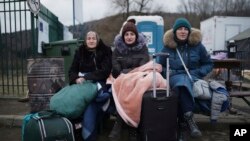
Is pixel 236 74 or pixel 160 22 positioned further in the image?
pixel 160 22

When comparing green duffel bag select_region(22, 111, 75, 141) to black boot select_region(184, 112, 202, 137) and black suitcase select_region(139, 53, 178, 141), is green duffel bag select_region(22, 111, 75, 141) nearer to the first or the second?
black suitcase select_region(139, 53, 178, 141)

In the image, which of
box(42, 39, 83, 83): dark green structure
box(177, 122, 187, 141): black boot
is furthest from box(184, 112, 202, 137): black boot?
box(42, 39, 83, 83): dark green structure

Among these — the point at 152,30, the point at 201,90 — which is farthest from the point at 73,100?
the point at 152,30

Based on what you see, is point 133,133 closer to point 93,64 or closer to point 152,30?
point 93,64

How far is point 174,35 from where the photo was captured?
4957mm

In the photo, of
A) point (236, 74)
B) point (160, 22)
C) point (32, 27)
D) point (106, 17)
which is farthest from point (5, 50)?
point (106, 17)

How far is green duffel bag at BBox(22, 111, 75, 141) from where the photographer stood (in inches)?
158

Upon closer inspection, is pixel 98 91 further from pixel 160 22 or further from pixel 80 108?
pixel 160 22

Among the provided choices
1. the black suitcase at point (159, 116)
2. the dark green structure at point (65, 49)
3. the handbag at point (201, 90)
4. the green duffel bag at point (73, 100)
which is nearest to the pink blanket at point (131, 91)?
the black suitcase at point (159, 116)

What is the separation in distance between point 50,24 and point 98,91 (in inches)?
256

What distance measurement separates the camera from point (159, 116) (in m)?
4.16

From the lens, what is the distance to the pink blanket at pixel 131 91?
4.29 meters

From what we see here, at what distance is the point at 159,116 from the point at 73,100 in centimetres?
110

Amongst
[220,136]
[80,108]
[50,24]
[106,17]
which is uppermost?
[106,17]
